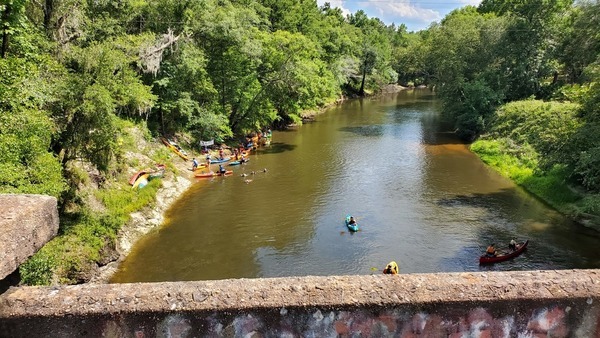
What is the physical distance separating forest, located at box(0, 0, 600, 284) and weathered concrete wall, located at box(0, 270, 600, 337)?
10.7 meters

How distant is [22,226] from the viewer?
294 centimetres

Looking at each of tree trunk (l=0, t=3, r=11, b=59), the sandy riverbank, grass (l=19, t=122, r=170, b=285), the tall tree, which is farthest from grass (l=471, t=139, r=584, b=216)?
tree trunk (l=0, t=3, r=11, b=59)

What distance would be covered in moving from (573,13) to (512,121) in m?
17.9

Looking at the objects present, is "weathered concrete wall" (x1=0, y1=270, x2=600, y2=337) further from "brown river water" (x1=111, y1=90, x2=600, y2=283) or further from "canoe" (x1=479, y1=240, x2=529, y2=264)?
"canoe" (x1=479, y1=240, x2=529, y2=264)

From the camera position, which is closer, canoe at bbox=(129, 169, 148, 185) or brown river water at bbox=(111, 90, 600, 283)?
brown river water at bbox=(111, 90, 600, 283)

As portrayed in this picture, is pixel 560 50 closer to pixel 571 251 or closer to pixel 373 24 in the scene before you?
pixel 571 251

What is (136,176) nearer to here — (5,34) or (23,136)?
(23,136)

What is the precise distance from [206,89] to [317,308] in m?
32.9

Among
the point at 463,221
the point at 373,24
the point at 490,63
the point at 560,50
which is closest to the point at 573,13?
the point at 560,50

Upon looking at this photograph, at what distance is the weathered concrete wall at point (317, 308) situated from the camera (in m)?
3.26

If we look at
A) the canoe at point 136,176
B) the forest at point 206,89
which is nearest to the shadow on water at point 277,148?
the forest at point 206,89

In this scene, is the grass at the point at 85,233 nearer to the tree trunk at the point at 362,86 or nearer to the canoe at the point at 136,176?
the canoe at the point at 136,176

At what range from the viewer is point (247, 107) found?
38.9 m

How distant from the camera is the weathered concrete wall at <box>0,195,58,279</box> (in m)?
2.85
